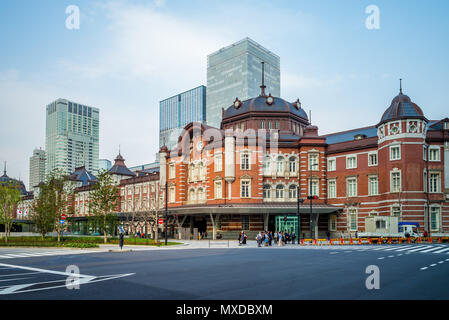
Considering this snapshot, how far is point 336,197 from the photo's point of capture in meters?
51.3

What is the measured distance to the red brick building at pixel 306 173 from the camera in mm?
44031

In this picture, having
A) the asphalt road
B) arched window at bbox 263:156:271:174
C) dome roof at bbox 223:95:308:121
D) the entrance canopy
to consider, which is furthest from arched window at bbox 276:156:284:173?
the asphalt road

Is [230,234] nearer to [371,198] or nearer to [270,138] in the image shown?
[270,138]

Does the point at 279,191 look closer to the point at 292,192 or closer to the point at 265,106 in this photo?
the point at 292,192

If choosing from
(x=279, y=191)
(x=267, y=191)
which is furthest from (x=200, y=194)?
(x=279, y=191)

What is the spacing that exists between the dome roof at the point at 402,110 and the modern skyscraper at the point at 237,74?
11742 centimetres

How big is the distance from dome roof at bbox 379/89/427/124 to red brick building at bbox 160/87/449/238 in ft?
0.37

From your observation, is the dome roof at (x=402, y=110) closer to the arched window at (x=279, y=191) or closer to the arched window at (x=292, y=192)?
the arched window at (x=292, y=192)

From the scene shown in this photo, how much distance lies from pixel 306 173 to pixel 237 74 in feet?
417

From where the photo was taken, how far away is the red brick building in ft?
144

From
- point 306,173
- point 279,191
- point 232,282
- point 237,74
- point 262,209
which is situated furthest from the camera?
point 237,74

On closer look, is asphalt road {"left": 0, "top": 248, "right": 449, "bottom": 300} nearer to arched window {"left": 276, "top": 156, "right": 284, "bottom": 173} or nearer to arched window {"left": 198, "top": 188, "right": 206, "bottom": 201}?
arched window {"left": 276, "top": 156, "right": 284, "bottom": 173}

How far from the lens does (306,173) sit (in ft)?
169
